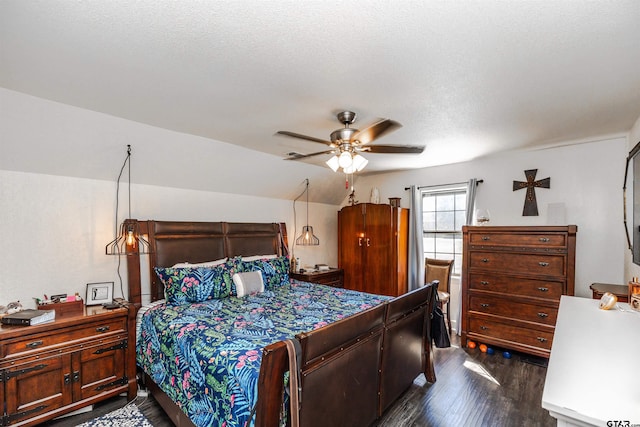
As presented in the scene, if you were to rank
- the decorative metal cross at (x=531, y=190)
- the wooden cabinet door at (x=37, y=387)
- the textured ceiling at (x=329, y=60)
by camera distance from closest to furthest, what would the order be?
the textured ceiling at (x=329, y=60)
the wooden cabinet door at (x=37, y=387)
the decorative metal cross at (x=531, y=190)

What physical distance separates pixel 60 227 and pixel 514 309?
4.99 m

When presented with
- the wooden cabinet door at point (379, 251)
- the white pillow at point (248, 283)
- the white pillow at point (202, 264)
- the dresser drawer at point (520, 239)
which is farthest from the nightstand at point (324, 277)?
the dresser drawer at point (520, 239)

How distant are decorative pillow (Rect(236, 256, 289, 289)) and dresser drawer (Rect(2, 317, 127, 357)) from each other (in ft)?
4.32

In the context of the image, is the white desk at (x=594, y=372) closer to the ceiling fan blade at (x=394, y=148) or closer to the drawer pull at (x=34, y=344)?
the ceiling fan blade at (x=394, y=148)

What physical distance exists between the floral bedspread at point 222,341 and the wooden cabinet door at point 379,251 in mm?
1438

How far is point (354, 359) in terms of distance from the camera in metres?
1.98

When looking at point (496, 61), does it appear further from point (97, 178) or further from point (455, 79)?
point (97, 178)

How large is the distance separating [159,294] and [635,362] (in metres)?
3.77

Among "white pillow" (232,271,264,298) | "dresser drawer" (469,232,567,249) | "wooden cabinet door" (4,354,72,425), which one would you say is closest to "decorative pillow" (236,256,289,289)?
"white pillow" (232,271,264,298)

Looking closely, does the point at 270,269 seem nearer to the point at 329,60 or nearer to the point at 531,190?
the point at 329,60

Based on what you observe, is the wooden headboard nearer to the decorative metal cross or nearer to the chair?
the chair

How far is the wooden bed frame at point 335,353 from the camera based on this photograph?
1573mm

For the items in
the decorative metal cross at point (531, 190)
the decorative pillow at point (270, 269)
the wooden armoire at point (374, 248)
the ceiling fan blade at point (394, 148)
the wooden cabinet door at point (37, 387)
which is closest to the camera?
the wooden cabinet door at point (37, 387)

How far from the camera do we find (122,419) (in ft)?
7.91
